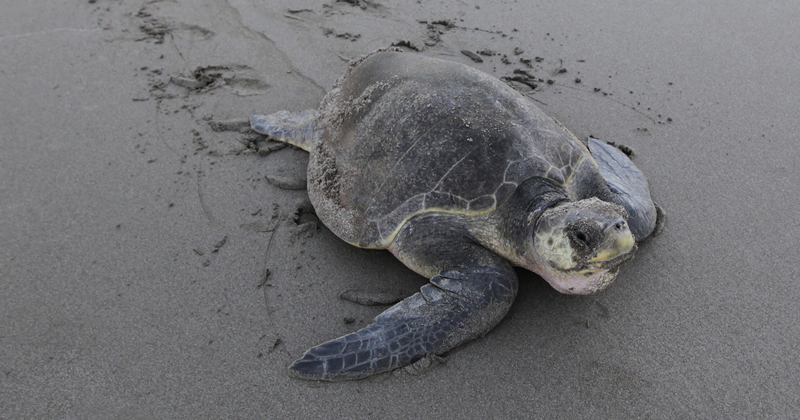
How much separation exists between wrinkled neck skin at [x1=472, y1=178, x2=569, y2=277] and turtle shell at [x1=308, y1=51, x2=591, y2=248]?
0.04 metres

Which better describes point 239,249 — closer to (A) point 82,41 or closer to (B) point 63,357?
(B) point 63,357

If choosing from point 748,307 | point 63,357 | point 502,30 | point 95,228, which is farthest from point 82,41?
point 748,307

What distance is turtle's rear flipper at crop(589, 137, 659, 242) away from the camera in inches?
83.7

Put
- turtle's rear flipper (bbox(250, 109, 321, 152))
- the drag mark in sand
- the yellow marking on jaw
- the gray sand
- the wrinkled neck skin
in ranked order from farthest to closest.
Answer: the drag mark in sand, turtle's rear flipper (bbox(250, 109, 321, 152)), the wrinkled neck skin, the gray sand, the yellow marking on jaw

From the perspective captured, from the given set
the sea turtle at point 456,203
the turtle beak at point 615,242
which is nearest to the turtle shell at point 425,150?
the sea turtle at point 456,203

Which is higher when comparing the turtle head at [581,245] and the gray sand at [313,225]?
the turtle head at [581,245]

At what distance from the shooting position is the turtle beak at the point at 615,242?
1549 mm

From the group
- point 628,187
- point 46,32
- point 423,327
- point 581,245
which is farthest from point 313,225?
point 46,32

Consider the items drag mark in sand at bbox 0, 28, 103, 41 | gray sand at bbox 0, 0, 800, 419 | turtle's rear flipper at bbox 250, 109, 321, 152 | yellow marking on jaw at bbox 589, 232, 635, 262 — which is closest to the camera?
yellow marking on jaw at bbox 589, 232, 635, 262

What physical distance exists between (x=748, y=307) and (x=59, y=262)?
285 cm

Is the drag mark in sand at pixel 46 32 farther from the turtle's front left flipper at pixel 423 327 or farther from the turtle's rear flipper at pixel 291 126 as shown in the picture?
the turtle's front left flipper at pixel 423 327

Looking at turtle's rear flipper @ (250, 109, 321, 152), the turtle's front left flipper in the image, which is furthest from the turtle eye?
turtle's rear flipper @ (250, 109, 321, 152)

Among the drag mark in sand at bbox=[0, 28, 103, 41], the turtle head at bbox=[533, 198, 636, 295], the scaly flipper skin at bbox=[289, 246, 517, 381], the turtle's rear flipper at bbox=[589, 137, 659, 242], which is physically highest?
the turtle head at bbox=[533, 198, 636, 295]

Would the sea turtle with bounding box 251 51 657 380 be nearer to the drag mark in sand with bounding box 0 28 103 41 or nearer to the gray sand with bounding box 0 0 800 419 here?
the gray sand with bounding box 0 0 800 419
